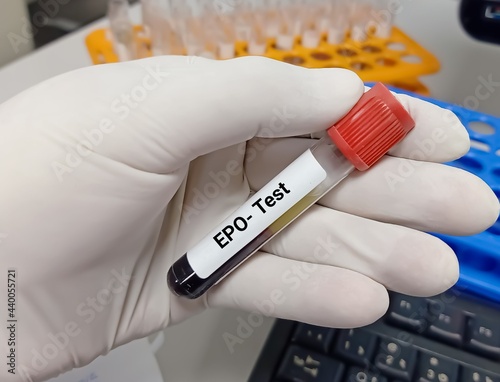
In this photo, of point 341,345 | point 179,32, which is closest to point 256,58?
point 341,345

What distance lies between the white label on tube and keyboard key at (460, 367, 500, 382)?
0.17m

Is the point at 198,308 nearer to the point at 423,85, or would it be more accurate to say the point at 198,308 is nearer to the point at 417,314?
the point at 417,314

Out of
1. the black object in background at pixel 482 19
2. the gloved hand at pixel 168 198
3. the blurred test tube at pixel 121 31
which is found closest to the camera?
the gloved hand at pixel 168 198

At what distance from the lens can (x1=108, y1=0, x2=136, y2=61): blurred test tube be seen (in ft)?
2.07

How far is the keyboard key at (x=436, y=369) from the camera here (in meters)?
0.34

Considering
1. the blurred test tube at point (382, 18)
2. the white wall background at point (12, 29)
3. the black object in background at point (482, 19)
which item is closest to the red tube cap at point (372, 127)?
the black object in background at point (482, 19)

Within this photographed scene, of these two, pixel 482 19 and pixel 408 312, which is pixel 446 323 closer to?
pixel 408 312

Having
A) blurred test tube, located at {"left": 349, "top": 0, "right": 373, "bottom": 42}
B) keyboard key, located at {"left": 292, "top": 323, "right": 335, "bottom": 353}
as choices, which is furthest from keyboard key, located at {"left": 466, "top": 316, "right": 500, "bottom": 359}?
blurred test tube, located at {"left": 349, "top": 0, "right": 373, "bottom": 42}

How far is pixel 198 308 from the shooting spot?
389 mm

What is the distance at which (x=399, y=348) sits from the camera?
36 centimetres

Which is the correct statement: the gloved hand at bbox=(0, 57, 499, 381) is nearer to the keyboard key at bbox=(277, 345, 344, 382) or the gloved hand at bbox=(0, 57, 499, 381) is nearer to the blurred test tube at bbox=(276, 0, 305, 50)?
the keyboard key at bbox=(277, 345, 344, 382)

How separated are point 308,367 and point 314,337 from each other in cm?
→ 3

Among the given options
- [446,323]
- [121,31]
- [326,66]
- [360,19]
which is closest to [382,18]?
[360,19]

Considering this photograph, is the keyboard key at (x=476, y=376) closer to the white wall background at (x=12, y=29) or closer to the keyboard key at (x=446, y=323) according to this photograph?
the keyboard key at (x=446, y=323)
